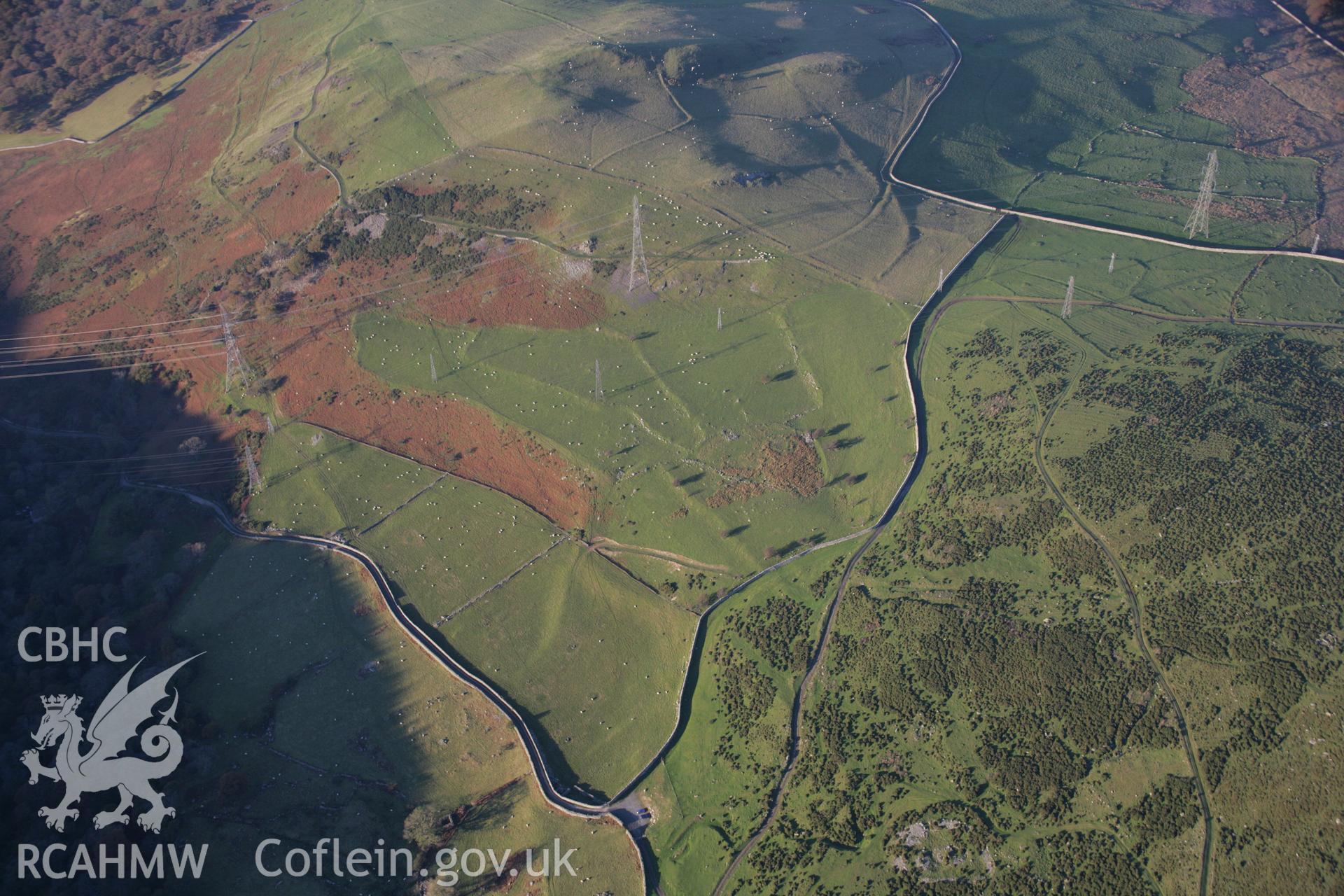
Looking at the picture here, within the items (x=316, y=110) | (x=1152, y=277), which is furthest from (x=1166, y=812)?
(x=316, y=110)

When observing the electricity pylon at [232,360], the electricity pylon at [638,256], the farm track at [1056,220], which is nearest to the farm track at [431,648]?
the electricity pylon at [232,360]

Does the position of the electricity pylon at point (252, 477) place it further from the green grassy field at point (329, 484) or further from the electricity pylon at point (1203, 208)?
the electricity pylon at point (1203, 208)

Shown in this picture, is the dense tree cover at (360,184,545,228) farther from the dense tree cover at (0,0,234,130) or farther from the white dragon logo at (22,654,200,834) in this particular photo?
the dense tree cover at (0,0,234,130)

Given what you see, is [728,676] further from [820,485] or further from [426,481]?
[426,481]

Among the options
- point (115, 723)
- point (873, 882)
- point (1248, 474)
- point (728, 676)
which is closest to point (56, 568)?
point (115, 723)

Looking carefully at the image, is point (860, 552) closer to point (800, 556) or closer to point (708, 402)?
point (800, 556)

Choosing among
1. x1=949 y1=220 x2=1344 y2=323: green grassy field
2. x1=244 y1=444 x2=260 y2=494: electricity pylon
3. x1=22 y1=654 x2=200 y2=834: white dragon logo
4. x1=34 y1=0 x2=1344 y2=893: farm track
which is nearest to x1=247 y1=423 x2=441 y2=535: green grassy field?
x1=244 y1=444 x2=260 y2=494: electricity pylon
